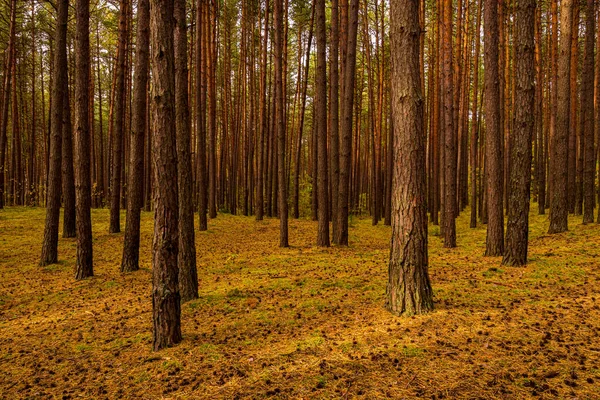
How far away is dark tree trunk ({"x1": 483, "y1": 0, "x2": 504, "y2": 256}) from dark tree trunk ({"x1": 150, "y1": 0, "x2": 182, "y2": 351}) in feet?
23.7

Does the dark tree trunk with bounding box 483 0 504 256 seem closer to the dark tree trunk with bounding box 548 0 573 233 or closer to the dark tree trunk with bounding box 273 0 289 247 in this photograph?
the dark tree trunk with bounding box 548 0 573 233

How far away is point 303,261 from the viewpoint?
374 inches

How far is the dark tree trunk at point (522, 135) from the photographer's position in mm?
7023

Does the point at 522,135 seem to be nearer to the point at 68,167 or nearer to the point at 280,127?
the point at 280,127

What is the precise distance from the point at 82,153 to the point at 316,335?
7.08 m

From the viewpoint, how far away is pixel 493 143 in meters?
8.89

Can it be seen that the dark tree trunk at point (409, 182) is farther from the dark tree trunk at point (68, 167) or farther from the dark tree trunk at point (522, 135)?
the dark tree trunk at point (68, 167)

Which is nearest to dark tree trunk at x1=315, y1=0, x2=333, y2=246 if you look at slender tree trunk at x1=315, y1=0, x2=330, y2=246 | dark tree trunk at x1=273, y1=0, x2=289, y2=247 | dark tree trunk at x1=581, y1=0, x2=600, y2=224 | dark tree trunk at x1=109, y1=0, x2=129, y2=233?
slender tree trunk at x1=315, y1=0, x2=330, y2=246

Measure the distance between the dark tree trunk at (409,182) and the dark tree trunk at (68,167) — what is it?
8918mm

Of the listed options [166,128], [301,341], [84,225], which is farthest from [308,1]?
[301,341]

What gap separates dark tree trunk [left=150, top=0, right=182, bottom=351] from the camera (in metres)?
4.27

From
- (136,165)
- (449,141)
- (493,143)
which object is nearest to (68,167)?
(136,165)

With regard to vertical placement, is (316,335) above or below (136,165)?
below

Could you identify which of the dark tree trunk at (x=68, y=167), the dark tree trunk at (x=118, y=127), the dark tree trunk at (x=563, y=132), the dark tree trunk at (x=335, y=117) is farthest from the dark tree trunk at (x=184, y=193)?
the dark tree trunk at (x=563, y=132)
